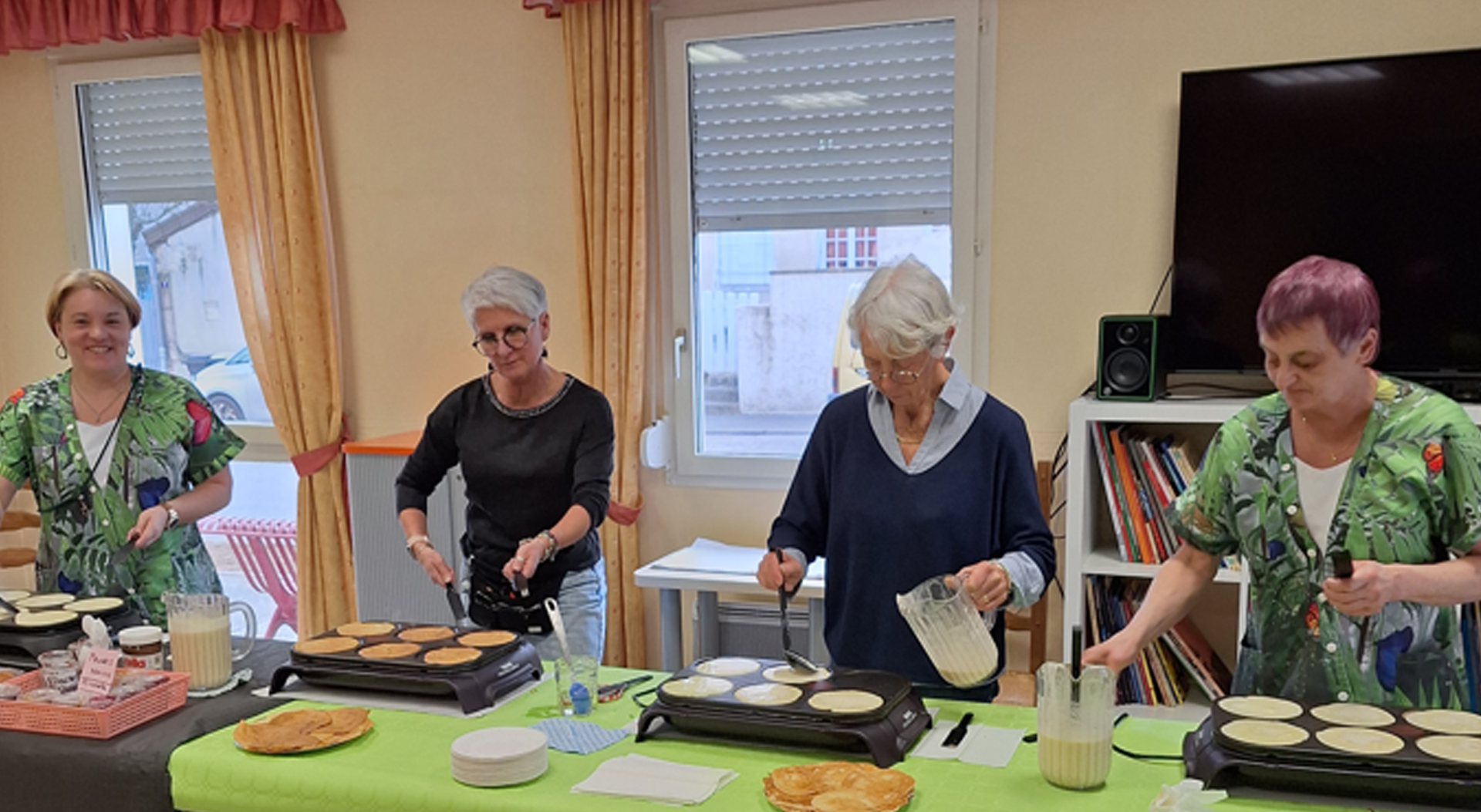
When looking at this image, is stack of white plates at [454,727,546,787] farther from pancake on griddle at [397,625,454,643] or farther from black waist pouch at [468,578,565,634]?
black waist pouch at [468,578,565,634]

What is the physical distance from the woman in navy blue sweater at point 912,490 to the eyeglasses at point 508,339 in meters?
0.73

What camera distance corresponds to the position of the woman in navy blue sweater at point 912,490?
188cm

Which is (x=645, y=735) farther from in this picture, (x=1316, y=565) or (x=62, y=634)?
(x=62, y=634)

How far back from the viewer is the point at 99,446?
2.46 m

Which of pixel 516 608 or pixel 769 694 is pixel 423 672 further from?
pixel 769 694

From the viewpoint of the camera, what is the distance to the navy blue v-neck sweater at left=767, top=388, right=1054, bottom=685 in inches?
74.6

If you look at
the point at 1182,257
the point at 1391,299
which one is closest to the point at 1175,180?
the point at 1182,257

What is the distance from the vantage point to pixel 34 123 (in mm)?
4141

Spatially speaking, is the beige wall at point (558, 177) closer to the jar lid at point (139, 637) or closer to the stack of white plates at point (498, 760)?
the jar lid at point (139, 637)

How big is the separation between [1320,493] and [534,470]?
149cm

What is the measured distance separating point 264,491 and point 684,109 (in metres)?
2.25

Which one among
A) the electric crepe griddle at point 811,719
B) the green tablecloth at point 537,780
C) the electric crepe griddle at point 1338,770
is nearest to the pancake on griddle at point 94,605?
the green tablecloth at point 537,780

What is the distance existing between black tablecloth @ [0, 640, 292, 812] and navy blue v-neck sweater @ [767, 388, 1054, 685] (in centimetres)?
106

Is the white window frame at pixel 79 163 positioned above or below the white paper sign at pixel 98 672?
above
